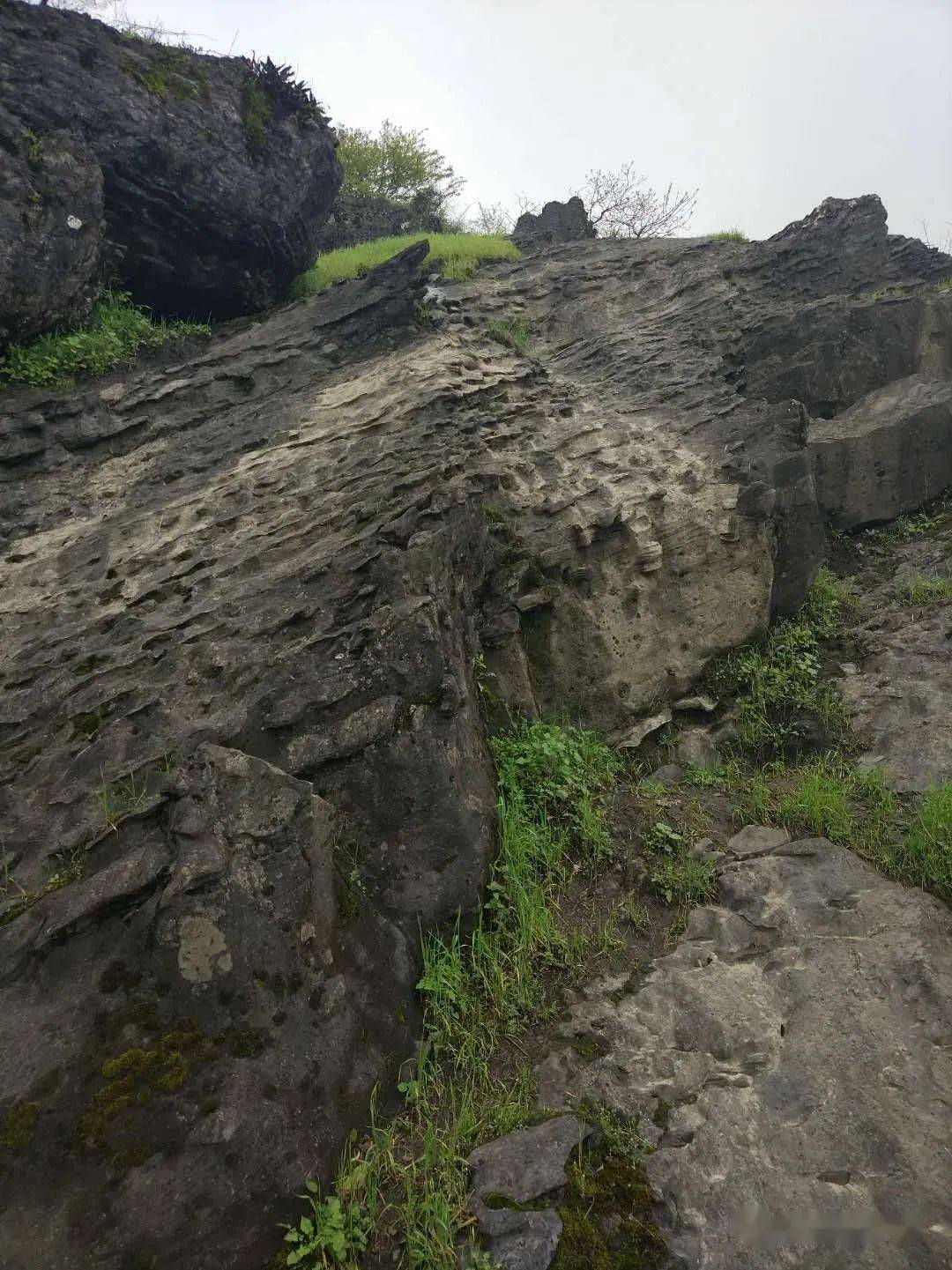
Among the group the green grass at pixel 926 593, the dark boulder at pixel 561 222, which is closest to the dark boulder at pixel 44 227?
the green grass at pixel 926 593

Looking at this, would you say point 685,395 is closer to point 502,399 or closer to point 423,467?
point 502,399

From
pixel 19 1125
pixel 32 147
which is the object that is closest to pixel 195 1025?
pixel 19 1125

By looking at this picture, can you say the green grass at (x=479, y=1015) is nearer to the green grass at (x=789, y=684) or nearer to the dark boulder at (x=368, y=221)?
the green grass at (x=789, y=684)

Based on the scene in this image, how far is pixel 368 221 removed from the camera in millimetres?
17953

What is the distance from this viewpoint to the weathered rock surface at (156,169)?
7789 millimetres

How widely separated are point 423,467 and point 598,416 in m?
2.96

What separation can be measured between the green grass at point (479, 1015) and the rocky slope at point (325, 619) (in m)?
0.19

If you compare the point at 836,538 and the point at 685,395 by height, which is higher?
the point at 685,395

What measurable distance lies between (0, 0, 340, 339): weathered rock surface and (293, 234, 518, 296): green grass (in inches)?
14.4

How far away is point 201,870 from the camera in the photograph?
344 cm

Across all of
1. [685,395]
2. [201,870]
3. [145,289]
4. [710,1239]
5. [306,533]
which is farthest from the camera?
[145,289]

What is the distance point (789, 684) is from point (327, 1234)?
5351mm

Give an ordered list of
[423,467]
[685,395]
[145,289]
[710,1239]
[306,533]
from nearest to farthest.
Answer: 1. [710,1239]
2. [306,533]
3. [423,467]
4. [685,395]
5. [145,289]

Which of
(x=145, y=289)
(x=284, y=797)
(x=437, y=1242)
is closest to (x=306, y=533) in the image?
(x=284, y=797)
